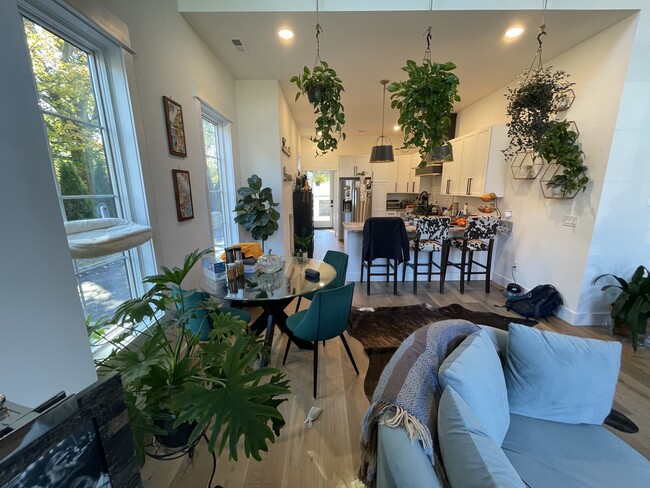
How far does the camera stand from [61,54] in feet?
4.21

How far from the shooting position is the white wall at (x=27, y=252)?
2.77ft

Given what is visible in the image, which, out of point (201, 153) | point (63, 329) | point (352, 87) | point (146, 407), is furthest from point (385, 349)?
point (352, 87)

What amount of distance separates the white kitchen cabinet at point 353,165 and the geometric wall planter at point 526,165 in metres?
3.58

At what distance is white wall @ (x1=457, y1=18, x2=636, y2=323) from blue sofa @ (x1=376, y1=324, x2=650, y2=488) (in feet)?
6.91

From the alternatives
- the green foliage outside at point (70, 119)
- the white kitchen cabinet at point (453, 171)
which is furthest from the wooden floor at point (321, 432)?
the white kitchen cabinet at point (453, 171)

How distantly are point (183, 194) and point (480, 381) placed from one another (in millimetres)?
2391

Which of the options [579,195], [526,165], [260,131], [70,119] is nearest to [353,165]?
[260,131]

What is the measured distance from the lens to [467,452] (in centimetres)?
75

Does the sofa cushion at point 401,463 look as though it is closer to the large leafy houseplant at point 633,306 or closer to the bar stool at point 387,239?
the bar stool at point 387,239

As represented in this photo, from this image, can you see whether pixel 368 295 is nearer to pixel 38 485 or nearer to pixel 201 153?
pixel 201 153

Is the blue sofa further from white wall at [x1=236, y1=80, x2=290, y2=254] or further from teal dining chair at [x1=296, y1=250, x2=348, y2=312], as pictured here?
white wall at [x1=236, y1=80, x2=290, y2=254]

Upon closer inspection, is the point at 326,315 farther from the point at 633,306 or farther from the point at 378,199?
the point at 378,199

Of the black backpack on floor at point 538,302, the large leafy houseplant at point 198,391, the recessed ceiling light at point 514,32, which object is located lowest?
the black backpack on floor at point 538,302

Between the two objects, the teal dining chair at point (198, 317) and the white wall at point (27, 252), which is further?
the teal dining chair at point (198, 317)
